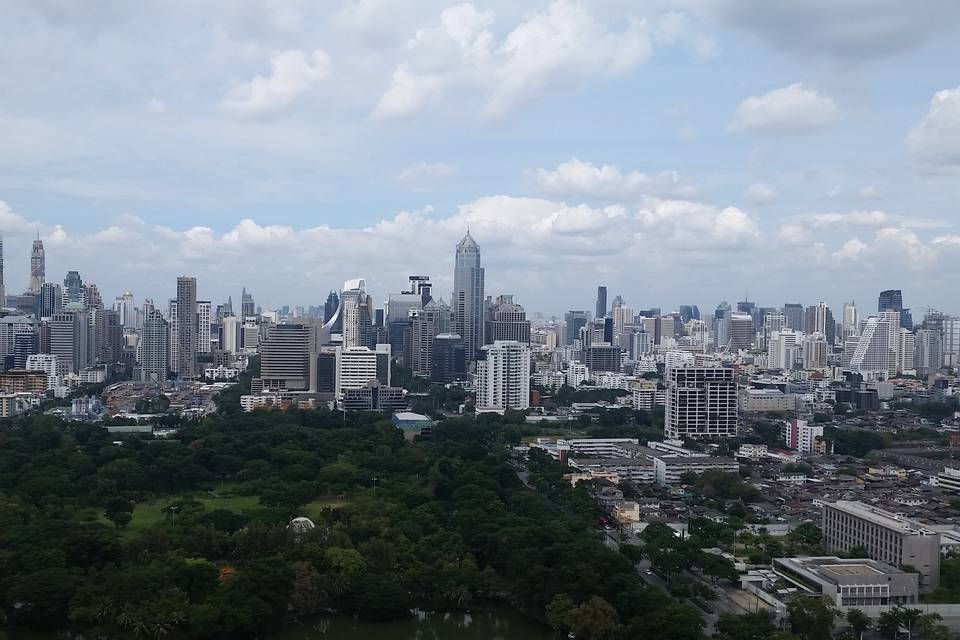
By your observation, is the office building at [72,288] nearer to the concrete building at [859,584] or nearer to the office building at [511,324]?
the office building at [511,324]

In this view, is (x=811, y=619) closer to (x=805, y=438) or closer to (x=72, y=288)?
(x=805, y=438)

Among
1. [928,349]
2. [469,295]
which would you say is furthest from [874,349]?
[469,295]

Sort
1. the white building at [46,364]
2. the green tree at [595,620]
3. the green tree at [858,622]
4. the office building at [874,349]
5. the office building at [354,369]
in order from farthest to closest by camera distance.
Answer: the office building at [874,349] → the white building at [46,364] → the office building at [354,369] → the green tree at [858,622] → the green tree at [595,620]

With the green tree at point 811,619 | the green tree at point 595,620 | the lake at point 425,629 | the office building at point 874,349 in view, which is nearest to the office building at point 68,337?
the lake at point 425,629

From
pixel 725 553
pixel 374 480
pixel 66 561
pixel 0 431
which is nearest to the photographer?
pixel 66 561

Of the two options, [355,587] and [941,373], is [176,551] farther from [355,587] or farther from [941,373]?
[941,373]

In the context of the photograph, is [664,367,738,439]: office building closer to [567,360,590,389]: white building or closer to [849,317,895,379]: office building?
[567,360,590,389]: white building

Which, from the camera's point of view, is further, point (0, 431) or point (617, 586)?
point (0, 431)

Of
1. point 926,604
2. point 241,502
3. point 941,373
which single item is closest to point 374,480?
point 241,502
